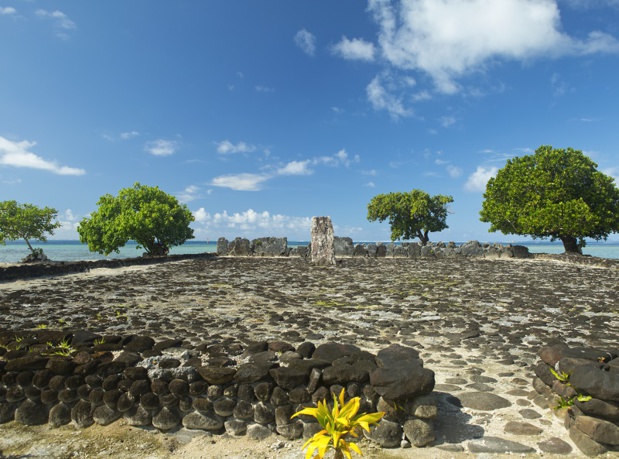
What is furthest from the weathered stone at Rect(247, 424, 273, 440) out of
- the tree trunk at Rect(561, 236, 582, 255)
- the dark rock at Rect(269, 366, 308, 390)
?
the tree trunk at Rect(561, 236, 582, 255)

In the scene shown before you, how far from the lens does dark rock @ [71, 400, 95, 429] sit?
4.31 meters

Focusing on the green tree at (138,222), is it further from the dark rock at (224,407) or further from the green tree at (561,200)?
the dark rock at (224,407)

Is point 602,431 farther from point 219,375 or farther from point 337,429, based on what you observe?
point 219,375

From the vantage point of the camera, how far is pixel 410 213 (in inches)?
2015

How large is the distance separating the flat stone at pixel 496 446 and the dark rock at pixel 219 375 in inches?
96.8

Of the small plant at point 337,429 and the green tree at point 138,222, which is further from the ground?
the green tree at point 138,222

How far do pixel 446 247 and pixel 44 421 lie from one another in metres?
32.4

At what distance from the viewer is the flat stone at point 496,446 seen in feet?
11.7

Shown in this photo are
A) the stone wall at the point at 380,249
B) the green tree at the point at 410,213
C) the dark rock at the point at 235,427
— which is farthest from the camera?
the green tree at the point at 410,213

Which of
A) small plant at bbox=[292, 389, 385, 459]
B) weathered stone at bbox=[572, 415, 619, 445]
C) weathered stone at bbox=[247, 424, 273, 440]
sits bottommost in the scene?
weathered stone at bbox=[247, 424, 273, 440]

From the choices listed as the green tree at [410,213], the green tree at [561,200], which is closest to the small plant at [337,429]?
the green tree at [561,200]

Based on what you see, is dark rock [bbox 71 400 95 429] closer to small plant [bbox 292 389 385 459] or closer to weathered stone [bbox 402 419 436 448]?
small plant [bbox 292 389 385 459]

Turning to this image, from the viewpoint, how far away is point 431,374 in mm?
3988

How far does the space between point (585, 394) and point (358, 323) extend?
456 centimetres
